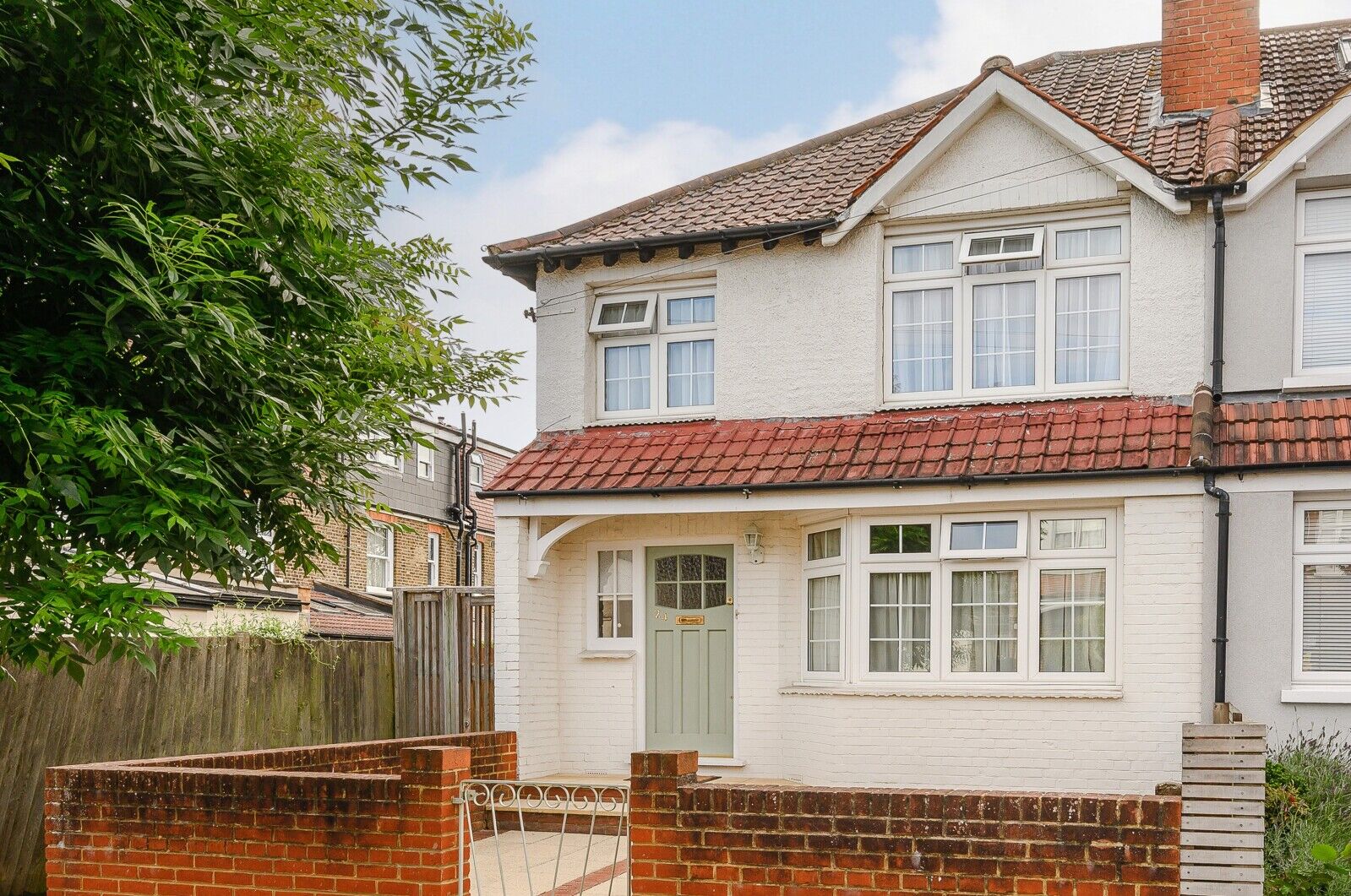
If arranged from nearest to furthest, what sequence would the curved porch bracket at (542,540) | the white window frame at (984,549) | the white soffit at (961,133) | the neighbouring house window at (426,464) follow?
the white window frame at (984,549) < the white soffit at (961,133) < the curved porch bracket at (542,540) < the neighbouring house window at (426,464)

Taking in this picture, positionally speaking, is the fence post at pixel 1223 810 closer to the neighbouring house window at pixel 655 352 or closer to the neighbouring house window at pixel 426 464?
the neighbouring house window at pixel 655 352

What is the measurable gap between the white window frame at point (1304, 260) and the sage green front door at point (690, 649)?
5.56 meters

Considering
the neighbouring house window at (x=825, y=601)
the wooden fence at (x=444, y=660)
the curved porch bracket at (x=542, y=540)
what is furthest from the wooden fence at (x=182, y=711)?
the neighbouring house window at (x=825, y=601)

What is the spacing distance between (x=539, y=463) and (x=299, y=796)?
6401 mm

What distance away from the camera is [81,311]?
6801 mm

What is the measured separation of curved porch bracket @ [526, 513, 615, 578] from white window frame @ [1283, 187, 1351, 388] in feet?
21.3

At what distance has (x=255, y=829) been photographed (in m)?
7.66

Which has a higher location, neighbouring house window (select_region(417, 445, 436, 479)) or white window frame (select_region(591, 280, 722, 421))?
white window frame (select_region(591, 280, 722, 421))

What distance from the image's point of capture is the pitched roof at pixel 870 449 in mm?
11609

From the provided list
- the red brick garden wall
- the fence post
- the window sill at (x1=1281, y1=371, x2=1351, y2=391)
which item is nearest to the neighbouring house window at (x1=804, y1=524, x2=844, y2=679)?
the window sill at (x1=1281, y1=371, x2=1351, y2=391)

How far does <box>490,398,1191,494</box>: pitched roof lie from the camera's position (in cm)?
1161

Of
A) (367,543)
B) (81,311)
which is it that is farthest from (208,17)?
(367,543)

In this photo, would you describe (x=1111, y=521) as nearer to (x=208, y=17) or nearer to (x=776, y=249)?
(x=776, y=249)

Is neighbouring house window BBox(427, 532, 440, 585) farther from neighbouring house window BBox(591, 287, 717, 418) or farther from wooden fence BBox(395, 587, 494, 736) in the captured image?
neighbouring house window BBox(591, 287, 717, 418)
